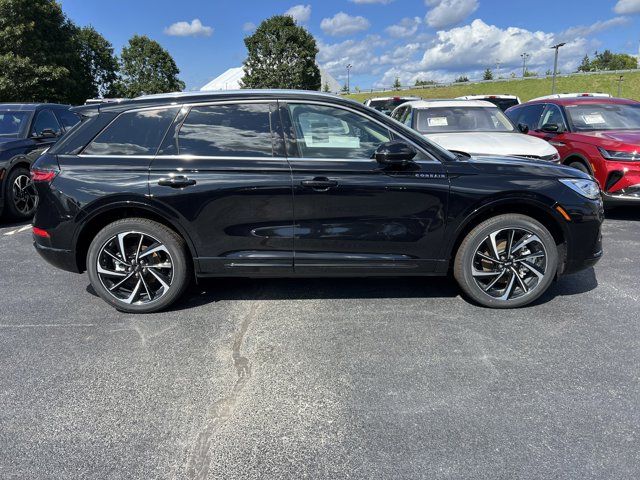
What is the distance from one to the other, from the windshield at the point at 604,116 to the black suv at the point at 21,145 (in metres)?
7.59

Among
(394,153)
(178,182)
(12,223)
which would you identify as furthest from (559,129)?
(12,223)

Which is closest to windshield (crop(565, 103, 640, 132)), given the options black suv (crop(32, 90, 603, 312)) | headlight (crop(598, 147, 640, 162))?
headlight (crop(598, 147, 640, 162))

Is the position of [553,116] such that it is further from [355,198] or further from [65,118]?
[65,118]

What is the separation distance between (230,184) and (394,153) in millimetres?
1247

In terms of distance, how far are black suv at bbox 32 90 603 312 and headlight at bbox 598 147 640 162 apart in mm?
3064

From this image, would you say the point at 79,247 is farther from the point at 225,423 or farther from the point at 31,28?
the point at 31,28

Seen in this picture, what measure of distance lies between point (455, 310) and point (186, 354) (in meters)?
2.10

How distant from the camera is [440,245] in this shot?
3684 millimetres

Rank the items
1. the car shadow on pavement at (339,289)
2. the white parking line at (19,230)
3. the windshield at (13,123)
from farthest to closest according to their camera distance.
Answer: the windshield at (13,123), the white parking line at (19,230), the car shadow on pavement at (339,289)

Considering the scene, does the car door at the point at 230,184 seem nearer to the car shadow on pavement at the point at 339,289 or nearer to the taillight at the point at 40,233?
the car shadow on pavement at the point at 339,289

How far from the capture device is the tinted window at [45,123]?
7.64 m

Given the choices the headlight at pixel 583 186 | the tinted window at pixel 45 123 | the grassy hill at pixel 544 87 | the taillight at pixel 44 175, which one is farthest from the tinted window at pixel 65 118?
the grassy hill at pixel 544 87

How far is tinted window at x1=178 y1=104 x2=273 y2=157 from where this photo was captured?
3.60m

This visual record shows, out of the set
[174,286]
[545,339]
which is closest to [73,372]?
[174,286]
